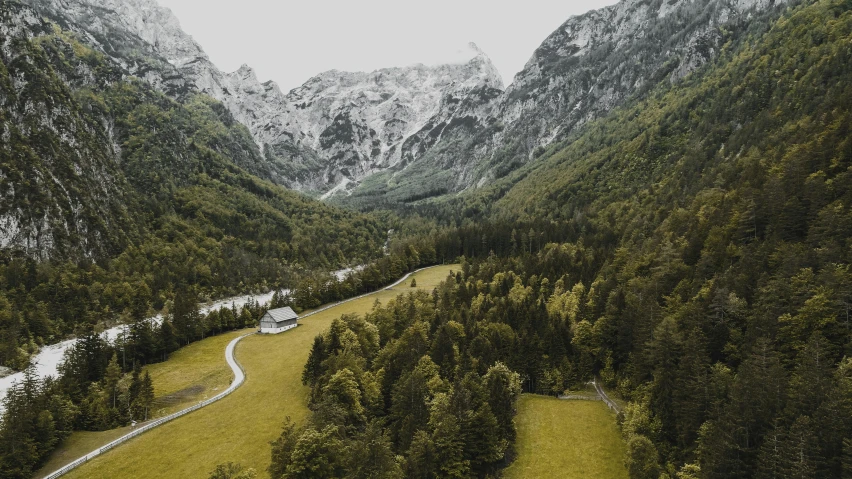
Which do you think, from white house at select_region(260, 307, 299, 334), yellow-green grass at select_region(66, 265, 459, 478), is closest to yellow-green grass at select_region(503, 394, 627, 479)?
yellow-green grass at select_region(66, 265, 459, 478)

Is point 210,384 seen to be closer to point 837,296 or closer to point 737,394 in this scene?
point 737,394

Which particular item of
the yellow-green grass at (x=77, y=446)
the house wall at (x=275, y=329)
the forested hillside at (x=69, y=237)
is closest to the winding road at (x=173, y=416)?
the yellow-green grass at (x=77, y=446)

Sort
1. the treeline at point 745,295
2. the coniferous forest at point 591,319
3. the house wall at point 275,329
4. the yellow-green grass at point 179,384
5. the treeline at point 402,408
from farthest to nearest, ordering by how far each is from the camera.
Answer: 1. the house wall at point 275,329
2. the yellow-green grass at point 179,384
3. the treeline at point 402,408
4. the coniferous forest at point 591,319
5. the treeline at point 745,295

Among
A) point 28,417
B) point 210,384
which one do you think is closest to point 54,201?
point 210,384

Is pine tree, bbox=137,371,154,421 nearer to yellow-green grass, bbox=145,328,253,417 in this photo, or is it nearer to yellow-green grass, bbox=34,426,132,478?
yellow-green grass, bbox=145,328,253,417

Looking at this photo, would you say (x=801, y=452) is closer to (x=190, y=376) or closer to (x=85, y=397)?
(x=85, y=397)

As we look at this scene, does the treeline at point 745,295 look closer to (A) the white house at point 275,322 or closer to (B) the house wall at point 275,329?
(A) the white house at point 275,322

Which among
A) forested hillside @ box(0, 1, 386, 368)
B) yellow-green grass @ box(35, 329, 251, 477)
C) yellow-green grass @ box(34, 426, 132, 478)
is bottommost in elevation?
yellow-green grass @ box(34, 426, 132, 478)
